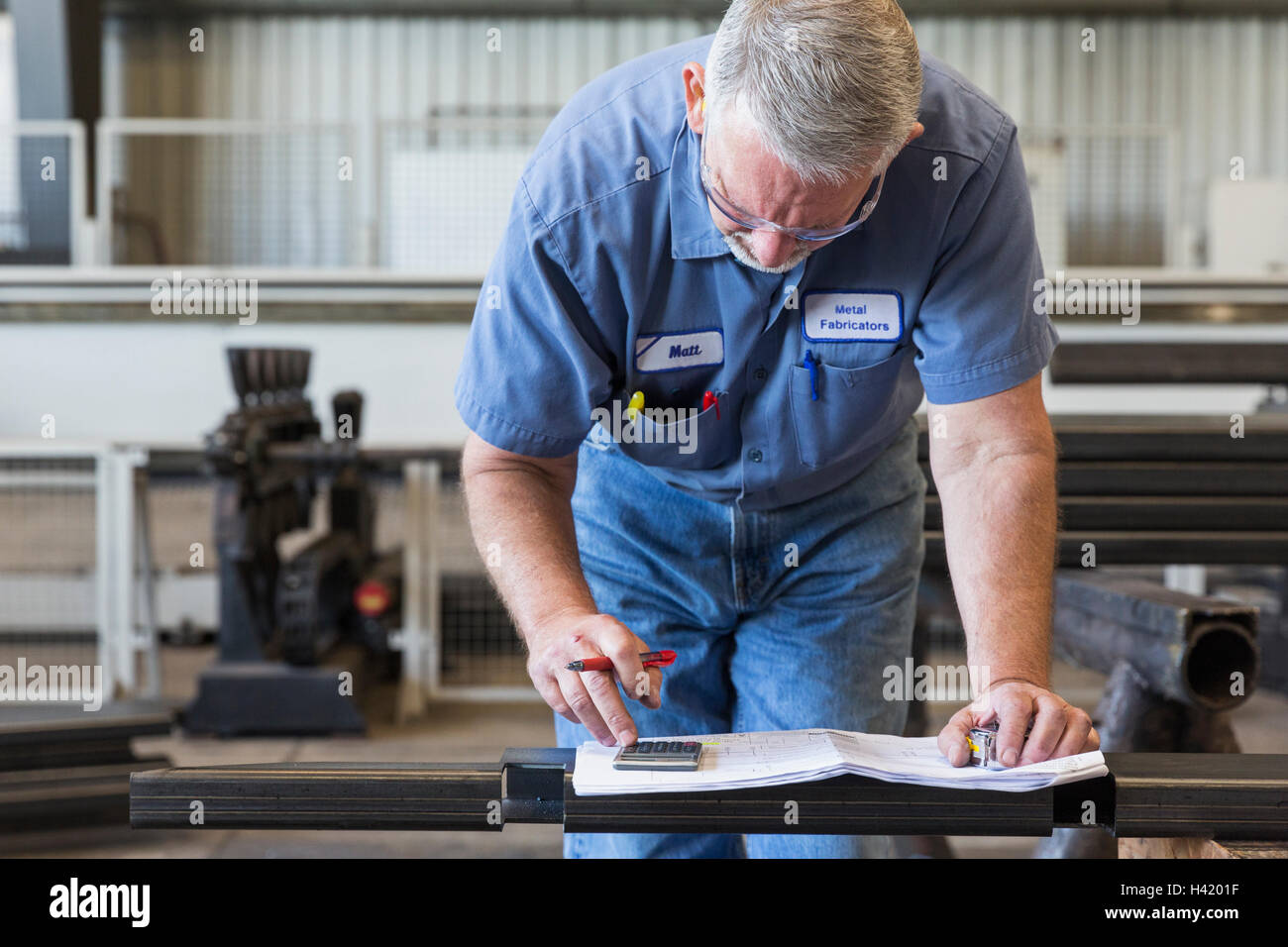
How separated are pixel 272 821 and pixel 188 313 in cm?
343

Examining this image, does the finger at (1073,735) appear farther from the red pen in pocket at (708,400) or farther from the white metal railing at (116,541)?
the white metal railing at (116,541)

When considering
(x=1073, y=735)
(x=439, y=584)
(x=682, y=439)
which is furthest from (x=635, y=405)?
(x=439, y=584)

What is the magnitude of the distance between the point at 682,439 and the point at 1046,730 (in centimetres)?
45

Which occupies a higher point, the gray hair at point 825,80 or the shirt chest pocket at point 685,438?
the gray hair at point 825,80

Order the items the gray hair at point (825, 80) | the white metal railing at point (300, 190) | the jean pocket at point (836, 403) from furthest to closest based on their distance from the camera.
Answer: the white metal railing at point (300, 190) → the jean pocket at point (836, 403) → the gray hair at point (825, 80)

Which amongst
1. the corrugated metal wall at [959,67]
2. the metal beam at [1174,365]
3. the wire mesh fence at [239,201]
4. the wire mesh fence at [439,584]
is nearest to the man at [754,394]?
the metal beam at [1174,365]

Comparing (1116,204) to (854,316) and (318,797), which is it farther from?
(318,797)

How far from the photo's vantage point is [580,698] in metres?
0.93

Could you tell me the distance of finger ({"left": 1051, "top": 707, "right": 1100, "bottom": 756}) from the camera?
930 mm

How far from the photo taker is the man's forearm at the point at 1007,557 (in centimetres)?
103

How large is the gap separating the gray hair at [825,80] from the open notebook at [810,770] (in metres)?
0.47

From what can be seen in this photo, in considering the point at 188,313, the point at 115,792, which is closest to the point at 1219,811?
the point at 115,792

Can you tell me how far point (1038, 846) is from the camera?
1.85m
